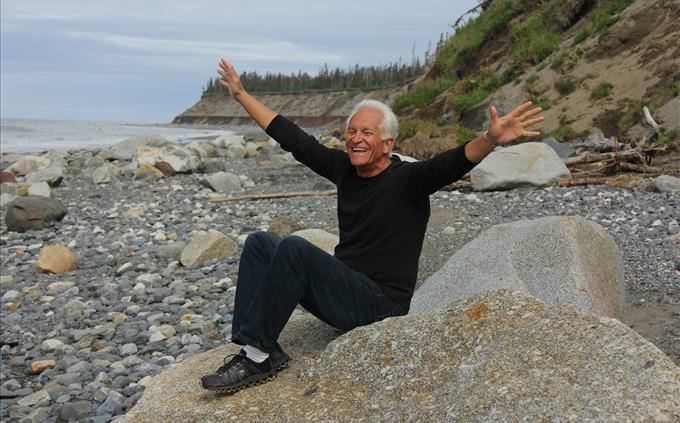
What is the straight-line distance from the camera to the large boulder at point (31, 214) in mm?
10771

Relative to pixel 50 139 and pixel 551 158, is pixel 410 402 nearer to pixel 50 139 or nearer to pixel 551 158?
pixel 551 158

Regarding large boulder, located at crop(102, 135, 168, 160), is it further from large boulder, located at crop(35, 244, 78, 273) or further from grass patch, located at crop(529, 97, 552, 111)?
large boulder, located at crop(35, 244, 78, 273)

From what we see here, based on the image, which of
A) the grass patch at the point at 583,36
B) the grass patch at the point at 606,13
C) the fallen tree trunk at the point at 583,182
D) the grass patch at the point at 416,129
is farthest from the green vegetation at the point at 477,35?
the fallen tree trunk at the point at 583,182

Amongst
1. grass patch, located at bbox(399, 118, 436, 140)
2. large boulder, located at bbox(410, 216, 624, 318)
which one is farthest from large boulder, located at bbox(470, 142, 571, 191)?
large boulder, located at bbox(410, 216, 624, 318)

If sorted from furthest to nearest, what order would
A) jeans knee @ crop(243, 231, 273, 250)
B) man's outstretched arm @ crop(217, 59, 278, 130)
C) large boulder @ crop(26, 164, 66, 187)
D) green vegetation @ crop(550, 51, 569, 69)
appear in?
1. green vegetation @ crop(550, 51, 569, 69)
2. large boulder @ crop(26, 164, 66, 187)
3. man's outstretched arm @ crop(217, 59, 278, 130)
4. jeans knee @ crop(243, 231, 273, 250)

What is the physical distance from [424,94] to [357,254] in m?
18.2

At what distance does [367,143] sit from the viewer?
375cm

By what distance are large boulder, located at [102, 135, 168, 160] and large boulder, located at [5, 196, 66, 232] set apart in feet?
30.3

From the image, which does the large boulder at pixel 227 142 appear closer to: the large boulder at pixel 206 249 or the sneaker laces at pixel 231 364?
the large boulder at pixel 206 249

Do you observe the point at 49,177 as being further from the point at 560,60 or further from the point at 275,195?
the point at 560,60

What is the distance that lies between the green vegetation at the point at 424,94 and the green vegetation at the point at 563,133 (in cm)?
692

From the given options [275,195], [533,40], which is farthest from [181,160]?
[533,40]

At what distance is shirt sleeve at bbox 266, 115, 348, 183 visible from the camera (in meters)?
4.11

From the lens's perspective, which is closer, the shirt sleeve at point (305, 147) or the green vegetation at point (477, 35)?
the shirt sleeve at point (305, 147)
